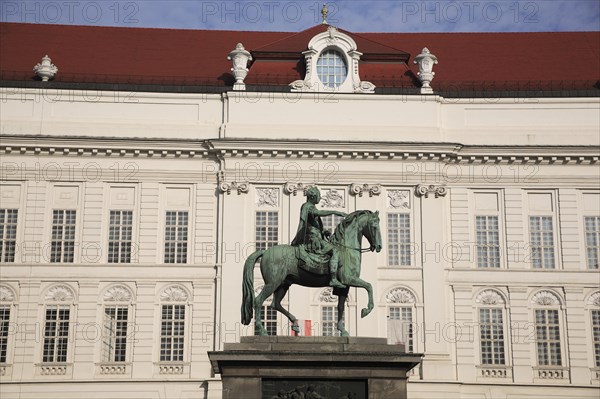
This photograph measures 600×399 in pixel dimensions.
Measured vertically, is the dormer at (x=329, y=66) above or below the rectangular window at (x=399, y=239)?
above

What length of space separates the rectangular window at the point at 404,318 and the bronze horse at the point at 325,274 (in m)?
16.7

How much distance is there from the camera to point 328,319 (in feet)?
128

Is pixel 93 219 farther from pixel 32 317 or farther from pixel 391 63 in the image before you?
pixel 391 63

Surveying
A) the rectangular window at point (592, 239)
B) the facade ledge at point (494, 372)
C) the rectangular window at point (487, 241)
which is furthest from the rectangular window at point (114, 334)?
the rectangular window at point (592, 239)

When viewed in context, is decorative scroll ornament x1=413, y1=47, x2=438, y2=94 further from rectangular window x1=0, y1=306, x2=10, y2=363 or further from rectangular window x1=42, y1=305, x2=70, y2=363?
rectangular window x1=0, y1=306, x2=10, y2=363

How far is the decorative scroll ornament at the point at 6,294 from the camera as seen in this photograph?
3866cm

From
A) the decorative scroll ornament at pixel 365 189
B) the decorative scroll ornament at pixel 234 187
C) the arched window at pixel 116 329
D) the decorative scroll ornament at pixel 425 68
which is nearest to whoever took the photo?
the arched window at pixel 116 329

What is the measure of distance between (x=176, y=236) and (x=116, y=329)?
4.08 meters

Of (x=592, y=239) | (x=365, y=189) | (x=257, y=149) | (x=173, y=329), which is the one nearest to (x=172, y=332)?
(x=173, y=329)

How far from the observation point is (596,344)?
39219 millimetres

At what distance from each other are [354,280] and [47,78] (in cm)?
2316

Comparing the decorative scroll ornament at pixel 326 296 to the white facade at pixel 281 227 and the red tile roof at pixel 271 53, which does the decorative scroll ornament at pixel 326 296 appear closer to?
the white facade at pixel 281 227

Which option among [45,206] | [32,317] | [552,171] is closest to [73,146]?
[45,206]

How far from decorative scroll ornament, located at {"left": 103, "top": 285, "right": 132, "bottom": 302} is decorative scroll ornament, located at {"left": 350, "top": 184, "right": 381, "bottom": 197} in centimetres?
923
